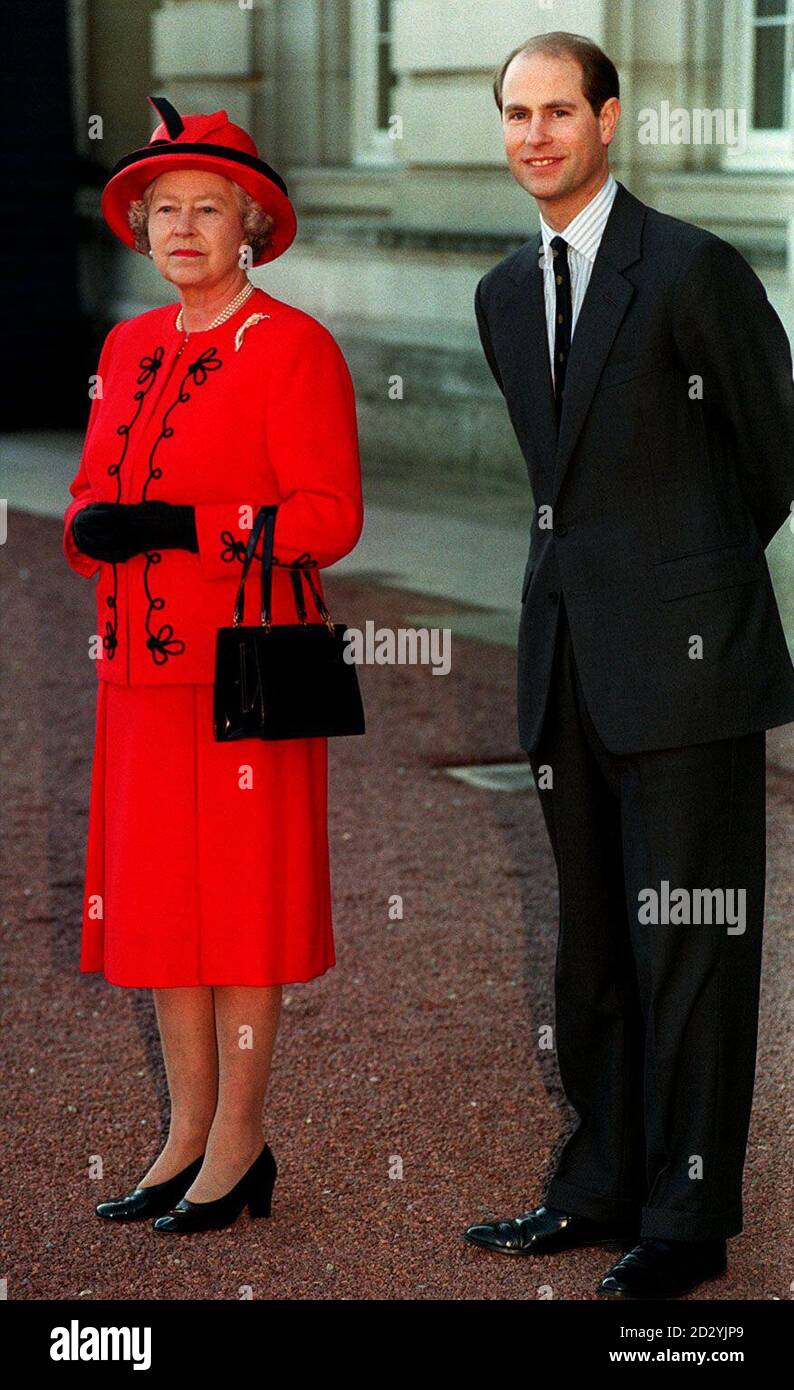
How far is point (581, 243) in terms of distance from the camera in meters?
3.70

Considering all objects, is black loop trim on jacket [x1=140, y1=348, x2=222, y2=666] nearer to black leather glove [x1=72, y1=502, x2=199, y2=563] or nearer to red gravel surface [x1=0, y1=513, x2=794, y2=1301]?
black leather glove [x1=72, y1=502, x2=199, y2=563]

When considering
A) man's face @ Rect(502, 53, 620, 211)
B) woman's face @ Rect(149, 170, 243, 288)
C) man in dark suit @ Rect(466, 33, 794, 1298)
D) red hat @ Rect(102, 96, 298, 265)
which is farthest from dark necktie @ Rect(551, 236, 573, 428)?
woman's face @ Rect(149, 170, 243, 288)

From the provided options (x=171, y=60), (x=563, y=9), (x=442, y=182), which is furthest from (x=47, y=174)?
(x=563, y=9)

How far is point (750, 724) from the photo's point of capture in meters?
3.68

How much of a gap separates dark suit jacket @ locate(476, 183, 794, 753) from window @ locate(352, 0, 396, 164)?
512 inches

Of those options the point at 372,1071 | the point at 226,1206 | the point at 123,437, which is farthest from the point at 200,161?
the point at 372,1071

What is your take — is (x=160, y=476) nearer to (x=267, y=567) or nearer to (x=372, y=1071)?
(x=267, y=567)

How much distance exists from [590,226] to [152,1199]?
200cm

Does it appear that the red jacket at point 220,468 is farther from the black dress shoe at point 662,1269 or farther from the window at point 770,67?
the window at point 770,67

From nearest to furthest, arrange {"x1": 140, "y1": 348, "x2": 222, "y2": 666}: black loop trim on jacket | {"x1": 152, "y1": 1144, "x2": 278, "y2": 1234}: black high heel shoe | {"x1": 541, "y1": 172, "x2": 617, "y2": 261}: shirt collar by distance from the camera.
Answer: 1. {"x1": 541, "y1": 172, "x2": 617, "y2": 261}: shirt collar
2. {"x1": 140, "y1": 348, "x2": 222, "y2": 666}: black loop trim on jacket
3. {"x1": 152, "y1": 1144, "x2": 278, "y2": 1234}: black high heel shoe

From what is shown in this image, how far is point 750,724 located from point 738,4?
409 inches

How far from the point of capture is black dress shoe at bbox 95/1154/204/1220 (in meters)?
4.23

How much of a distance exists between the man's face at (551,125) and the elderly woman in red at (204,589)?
51 cm

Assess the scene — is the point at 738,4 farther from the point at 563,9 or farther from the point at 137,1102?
the point at 137,1102
